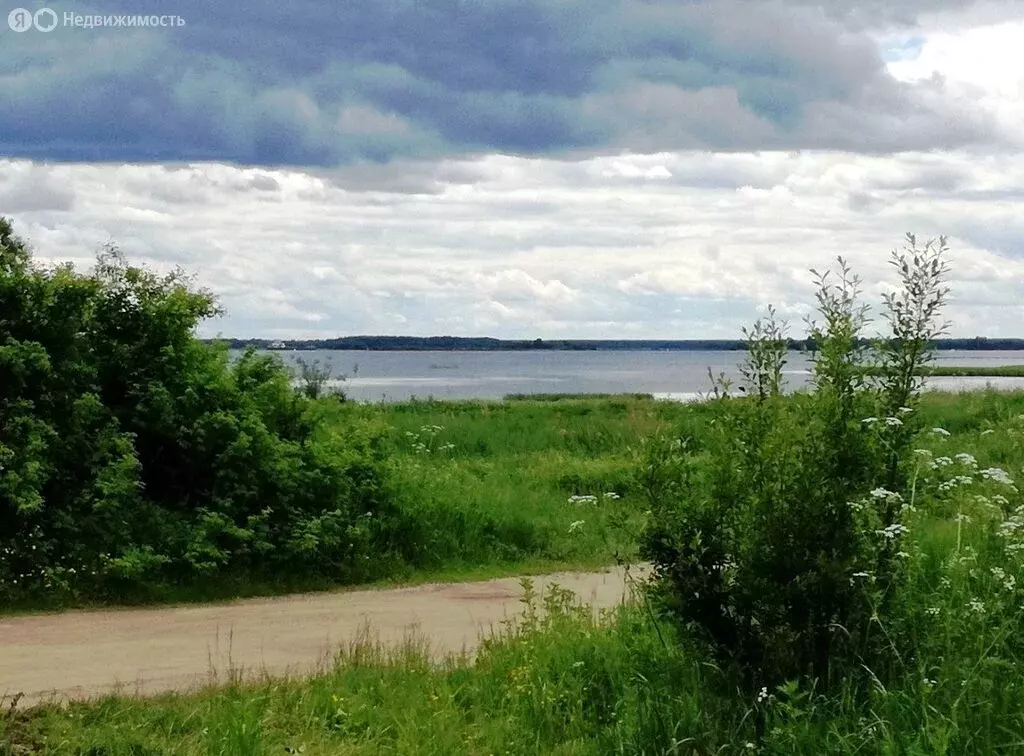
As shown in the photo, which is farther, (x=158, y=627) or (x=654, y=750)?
(x=158, y=627)

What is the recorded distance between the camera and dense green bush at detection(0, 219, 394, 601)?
10742 mm

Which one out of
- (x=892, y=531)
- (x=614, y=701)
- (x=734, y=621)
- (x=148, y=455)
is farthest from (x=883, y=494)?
(x=148, y=455)

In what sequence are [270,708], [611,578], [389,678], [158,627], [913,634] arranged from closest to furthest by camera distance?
[913,634], [270,708], [389,678], [158,627], [611,578]

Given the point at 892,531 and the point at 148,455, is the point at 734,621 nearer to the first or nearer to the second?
the point at 892,531

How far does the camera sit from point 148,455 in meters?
12.2

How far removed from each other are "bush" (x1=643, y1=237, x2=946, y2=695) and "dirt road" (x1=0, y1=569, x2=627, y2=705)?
2025 mm

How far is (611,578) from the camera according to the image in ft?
39.4

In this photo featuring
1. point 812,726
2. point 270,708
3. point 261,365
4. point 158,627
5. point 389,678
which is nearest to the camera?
point 812,726

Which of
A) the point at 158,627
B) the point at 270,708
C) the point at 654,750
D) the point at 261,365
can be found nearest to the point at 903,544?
the point at 654,750

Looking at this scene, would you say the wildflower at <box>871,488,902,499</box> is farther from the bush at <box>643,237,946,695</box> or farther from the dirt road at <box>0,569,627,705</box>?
the dirt road at <box>0,569,627,705</box>

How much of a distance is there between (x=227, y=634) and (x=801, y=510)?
4.99 metres

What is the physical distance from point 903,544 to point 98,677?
5138mm

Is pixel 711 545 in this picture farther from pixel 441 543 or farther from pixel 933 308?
pixel 441 543

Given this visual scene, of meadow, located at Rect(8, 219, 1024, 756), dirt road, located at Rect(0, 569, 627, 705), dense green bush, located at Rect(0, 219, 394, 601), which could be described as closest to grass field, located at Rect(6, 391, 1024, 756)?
meadow, located at Rect(8, 219, 1024, 756)
